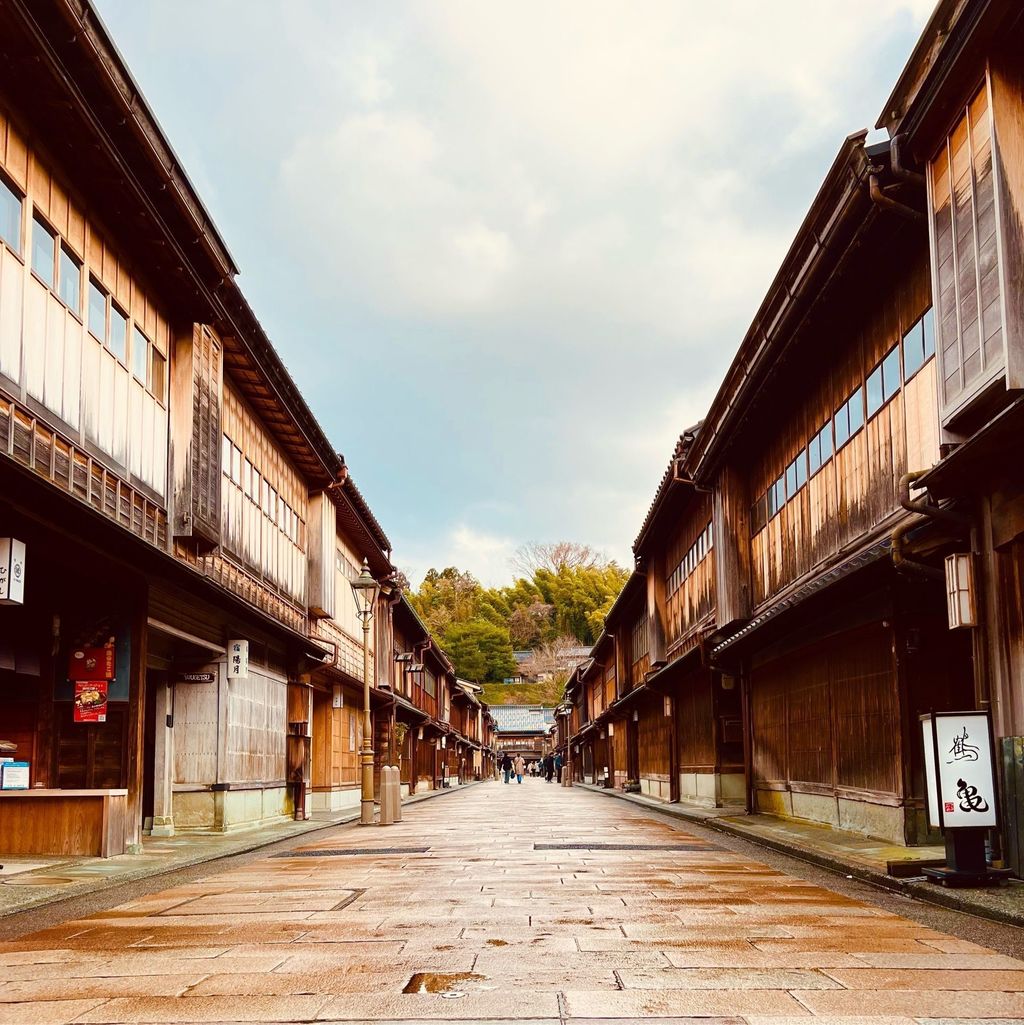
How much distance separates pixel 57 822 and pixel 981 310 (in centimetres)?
1298

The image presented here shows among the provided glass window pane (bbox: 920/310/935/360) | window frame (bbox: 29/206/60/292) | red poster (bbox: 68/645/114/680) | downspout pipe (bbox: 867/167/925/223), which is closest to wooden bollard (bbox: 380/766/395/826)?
red poster (bbox: 68/645/114/680)

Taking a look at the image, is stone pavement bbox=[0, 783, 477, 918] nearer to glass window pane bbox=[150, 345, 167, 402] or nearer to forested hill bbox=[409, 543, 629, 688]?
glass window pane bbox=[150, 345, 167, 402]

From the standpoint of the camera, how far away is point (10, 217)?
43.4ft

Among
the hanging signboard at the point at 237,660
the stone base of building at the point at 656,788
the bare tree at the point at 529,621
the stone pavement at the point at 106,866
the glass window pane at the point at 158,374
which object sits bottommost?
the stone base of building at the point at 656,788

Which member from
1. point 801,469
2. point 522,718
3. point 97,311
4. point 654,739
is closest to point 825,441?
point 801,469

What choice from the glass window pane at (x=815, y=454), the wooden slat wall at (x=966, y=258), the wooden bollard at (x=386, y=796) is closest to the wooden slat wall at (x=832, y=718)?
the glass window pane at (x=815, y=454)

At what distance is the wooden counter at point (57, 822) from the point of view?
597 inches

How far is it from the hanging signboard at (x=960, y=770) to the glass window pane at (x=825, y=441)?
815cm

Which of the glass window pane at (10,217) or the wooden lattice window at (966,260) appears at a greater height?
the glass window pane at (10,217)

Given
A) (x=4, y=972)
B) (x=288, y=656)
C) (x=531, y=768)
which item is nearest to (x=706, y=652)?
(x=288, y=656)

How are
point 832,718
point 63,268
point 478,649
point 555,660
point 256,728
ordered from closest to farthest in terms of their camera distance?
1. point 63,268
2. point 832,718
3. point 256,728
4. point 478,649
5. point 555,660

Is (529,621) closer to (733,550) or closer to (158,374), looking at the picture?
(733,550)

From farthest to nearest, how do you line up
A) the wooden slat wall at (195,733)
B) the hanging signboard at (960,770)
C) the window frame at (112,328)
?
the wooden slat wall at (195,733) < the window frame at (112,328) < the hanging signboard at (960,770)

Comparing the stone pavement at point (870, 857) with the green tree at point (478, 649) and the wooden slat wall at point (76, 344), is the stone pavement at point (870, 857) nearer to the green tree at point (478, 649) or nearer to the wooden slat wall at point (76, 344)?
the wooden slat wall at point (76, 344)
